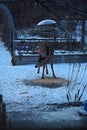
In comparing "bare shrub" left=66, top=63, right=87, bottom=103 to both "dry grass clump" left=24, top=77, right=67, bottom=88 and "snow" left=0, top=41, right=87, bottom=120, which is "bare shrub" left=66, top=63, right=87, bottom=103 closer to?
"snow" left=0, top=41, right=87, bottom=120

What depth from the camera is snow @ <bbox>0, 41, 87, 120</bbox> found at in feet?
30.3

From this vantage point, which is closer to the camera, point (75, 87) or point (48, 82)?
point (75, 87)

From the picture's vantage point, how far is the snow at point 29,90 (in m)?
9.25

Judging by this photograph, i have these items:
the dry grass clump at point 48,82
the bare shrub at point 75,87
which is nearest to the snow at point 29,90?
the bare shrub at point 75,87

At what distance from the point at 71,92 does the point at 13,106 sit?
76.5 inches

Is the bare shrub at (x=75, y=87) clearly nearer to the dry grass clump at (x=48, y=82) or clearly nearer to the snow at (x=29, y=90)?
the snow at (x=29, y=90)

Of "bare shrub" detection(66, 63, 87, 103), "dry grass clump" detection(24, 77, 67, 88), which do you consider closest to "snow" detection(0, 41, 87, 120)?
→ "bare shrub" detection(66, 63, 87, 103)

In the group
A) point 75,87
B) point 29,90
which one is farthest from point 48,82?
point 29,90

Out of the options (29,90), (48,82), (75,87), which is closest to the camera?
(29,90)

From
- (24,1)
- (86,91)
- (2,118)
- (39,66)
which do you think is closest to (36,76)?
(39,66)

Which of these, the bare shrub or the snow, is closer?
the snow

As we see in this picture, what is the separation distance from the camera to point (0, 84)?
464 inches

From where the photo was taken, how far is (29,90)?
1093cm

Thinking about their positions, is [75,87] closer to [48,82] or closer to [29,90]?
[48,82]
